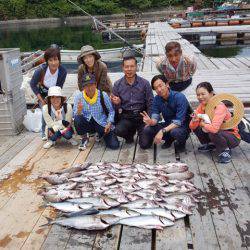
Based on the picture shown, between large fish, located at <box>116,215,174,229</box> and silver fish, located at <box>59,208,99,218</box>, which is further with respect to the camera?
silver fish, located at <box>59,208,99,218</box>

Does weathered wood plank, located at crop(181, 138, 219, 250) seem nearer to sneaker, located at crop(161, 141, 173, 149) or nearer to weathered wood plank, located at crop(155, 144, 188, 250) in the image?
weathered wood plank, located at crop(155, 144, 188, 250)

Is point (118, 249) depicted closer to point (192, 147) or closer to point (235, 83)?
point (192, 147)

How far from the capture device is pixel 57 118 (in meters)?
5.15

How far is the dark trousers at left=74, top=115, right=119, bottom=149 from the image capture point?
4961 mm

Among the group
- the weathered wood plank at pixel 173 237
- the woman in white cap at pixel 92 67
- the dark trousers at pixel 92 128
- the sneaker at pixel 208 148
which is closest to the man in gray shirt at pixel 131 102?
the dark trousers at pixel 92 128

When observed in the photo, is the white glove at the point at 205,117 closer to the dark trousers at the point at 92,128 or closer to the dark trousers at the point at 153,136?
the dark trousers at the point at 153,136

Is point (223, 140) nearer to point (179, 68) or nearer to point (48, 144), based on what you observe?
point (179, 68)

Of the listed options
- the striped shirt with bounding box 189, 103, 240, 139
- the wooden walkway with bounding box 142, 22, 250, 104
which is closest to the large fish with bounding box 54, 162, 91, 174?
the striped shirt with bounding box 189, 103, 240, 139

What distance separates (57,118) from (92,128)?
1.72 ft

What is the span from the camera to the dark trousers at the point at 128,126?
4980 millimetres

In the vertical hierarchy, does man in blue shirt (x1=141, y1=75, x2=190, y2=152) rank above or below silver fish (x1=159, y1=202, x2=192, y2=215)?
above

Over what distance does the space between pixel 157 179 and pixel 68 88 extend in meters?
5.81

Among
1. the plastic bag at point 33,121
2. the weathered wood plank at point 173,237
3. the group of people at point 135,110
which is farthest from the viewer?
the plastic bag at point 33,121

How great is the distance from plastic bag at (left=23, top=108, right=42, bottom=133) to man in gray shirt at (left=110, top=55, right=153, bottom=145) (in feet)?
4.67
